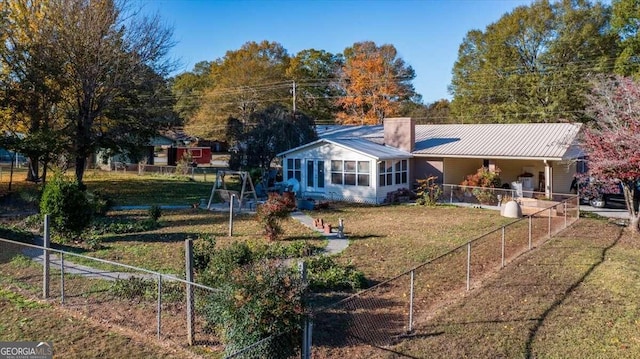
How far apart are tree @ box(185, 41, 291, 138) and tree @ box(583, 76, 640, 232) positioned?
104 feet

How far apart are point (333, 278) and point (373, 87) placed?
141ft

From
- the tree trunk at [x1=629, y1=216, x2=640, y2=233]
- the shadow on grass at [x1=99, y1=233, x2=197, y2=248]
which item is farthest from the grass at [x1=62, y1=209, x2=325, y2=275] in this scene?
the tree trunk at [x1=629, y1=216, x2=640, y2=233]

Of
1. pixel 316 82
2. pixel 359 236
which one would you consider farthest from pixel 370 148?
pixel 316 82

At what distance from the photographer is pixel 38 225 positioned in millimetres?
16281

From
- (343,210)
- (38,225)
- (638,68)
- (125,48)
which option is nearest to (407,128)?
(343,210)

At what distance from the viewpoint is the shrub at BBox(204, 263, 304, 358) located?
18.9 feet

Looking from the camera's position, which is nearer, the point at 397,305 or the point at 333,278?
the point at 397,305

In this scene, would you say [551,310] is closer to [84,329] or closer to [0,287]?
[84,329]

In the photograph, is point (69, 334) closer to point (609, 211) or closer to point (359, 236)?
point (359, 236)

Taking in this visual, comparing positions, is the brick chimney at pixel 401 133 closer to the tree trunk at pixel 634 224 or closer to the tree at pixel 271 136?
the tree at pixel 271 136

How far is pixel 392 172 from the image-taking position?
25.5 metres

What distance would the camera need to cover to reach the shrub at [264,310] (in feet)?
18.9

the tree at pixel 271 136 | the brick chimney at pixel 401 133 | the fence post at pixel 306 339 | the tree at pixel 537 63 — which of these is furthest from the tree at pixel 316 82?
the fence post at pixel 306 339

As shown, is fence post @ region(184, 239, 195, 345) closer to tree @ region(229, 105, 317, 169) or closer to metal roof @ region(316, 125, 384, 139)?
tree @ region(229, 105, 317, 169)
